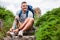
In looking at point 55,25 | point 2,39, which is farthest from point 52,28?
point 2,39

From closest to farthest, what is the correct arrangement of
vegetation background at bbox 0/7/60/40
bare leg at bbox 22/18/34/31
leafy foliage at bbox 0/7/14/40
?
vegetation background at bbox 0/7/60/40 → bare leg at bbox 22/18/34/31 → leafy foliage at bbox 0/7/14/40

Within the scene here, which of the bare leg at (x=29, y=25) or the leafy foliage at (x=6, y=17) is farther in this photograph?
the leafy foliage at (x=6, y=17)

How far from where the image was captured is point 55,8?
17484 mm

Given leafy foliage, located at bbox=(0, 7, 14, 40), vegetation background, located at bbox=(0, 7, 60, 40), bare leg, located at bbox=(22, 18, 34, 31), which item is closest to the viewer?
vegetation background, located at bbox=(0, 7, 60, 40)

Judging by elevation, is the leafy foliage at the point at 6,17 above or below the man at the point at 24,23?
below

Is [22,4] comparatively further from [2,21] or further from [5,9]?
[5,9]

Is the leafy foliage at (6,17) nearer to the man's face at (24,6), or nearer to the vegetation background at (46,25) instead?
the vegetation background at (46,25)

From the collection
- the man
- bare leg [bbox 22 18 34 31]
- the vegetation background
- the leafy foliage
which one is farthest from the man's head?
the leafy foliage

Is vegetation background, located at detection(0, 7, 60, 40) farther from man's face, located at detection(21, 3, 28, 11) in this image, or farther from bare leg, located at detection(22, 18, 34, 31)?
man's face, located at detection(21, 3, 28, 11)

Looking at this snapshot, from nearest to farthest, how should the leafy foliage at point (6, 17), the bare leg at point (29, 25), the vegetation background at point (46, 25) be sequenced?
the vegetation background at point (46, 25) → the bare leg at point (29, 25) → the leafy foliage at point (6, 17)

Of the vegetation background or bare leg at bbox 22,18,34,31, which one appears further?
bare leg at bbox 22,18,34,31

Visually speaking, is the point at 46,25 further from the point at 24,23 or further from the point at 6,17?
the point at 6,17

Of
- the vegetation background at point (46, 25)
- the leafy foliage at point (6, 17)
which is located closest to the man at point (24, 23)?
Answer: the vegetation background at point (46, 25)

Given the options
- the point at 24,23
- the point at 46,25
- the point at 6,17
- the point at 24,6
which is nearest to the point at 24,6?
the point at 24,6
